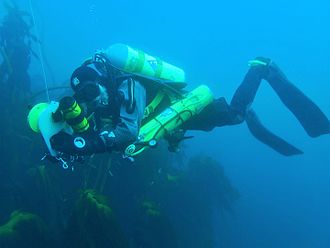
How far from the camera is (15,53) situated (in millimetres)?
8688

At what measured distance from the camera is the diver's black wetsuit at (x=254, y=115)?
20.5ft

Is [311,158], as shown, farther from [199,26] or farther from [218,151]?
[199,26]

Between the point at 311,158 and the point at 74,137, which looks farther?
the point at 311,158

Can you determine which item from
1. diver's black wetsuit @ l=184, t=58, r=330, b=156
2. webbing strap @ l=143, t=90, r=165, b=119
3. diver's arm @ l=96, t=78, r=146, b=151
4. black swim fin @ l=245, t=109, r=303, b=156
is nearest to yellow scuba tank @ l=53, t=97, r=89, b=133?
diver's arm @ l=96, t=78, r=146, b=151

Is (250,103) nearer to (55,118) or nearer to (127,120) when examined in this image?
(127,120)

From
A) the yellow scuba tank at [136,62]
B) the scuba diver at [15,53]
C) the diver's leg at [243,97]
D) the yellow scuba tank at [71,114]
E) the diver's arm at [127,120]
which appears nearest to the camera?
the yellow scuba tank at [71,114]

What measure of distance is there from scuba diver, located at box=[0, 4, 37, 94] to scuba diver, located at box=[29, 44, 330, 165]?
12.6 feet

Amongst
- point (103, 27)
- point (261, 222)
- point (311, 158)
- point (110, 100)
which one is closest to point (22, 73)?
point (110, 100)

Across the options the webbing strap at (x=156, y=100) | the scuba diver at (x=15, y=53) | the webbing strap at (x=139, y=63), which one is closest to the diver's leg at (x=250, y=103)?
the webbing strap at (x=156, y=100)

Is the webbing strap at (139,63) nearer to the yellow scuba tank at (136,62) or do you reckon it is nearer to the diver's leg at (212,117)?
the yellow scuba tank at (136,62)

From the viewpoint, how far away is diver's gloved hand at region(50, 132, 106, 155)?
350 cm

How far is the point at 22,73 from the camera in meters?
8.42

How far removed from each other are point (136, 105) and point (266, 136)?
3612 mm

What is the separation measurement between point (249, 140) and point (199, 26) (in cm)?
4779
